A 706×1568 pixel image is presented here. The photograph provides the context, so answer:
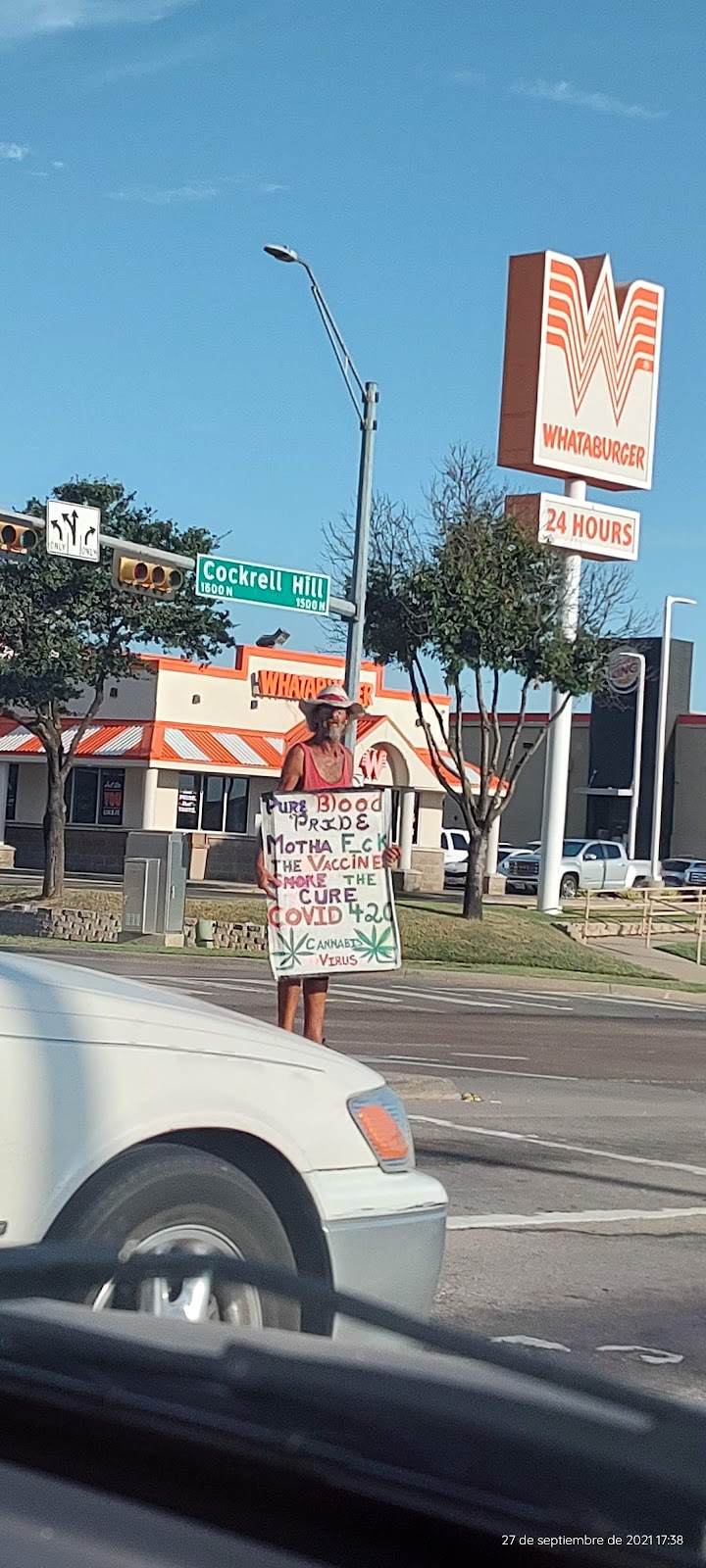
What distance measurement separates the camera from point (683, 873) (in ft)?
200

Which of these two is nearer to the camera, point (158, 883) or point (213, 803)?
point (158, 883)

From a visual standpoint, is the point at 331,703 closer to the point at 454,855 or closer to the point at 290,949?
the point at 290,949

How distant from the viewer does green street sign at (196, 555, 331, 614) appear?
2344 centimetres

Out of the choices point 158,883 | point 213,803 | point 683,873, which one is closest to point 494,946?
point 158,883

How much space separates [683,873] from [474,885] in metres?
31.3

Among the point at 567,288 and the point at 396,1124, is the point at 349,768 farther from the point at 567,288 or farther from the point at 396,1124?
the point at 567,288

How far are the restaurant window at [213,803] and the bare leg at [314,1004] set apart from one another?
37.0 m

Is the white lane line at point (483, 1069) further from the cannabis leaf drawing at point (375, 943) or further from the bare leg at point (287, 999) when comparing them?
the cannabis leaf drawing at point (375, 943)

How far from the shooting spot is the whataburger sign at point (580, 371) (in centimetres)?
3762

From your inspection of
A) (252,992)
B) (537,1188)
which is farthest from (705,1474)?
(252,992)

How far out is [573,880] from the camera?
2068 inches

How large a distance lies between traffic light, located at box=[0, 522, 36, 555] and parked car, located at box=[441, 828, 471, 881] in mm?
32366

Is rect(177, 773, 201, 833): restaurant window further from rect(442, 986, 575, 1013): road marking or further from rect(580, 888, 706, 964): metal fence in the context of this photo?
rect(442, 986, 575, 1013): road marking

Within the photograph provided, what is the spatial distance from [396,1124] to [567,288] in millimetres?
35944
